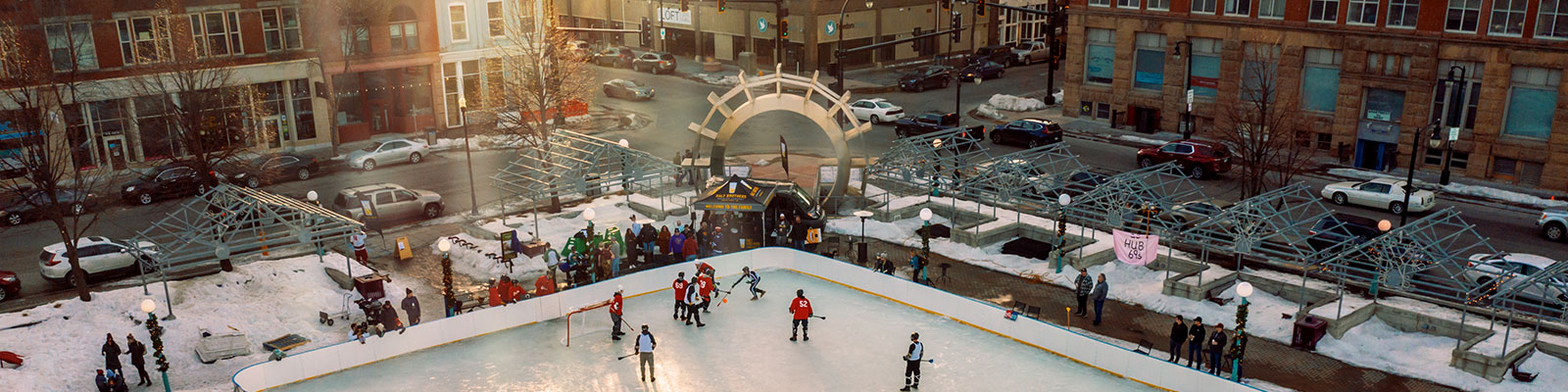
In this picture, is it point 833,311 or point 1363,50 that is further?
point 1363,50

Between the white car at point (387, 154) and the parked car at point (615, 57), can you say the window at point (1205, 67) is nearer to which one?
the white car at point (387, 154)

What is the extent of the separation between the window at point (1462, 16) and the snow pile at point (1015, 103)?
2000 cm

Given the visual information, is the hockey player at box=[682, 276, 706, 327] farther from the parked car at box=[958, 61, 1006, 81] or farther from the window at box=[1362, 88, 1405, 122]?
the parked car at box=[958, 61, 1006, 81]

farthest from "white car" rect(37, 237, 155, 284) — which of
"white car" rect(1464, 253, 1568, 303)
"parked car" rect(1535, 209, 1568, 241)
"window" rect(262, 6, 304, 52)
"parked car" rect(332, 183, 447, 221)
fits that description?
"parked car" rect(1535, 209, 1568, 241)

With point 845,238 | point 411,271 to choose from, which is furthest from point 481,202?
point 845,238

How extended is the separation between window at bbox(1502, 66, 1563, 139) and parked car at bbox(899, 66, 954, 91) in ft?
94.9

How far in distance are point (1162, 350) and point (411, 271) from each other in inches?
832

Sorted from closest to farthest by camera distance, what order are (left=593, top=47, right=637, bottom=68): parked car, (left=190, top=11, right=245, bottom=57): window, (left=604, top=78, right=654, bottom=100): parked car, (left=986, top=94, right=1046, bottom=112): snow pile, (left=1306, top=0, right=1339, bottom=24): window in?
(left=1306, top=0, right=1339, bottom=24): window
(left=190, top=11, right=245, bottom=57): window
(left=986, top=94, right=1046, bottom=112): snow pile
(left=604, top=78, right=654, bottom=100): parked car
(left=593, top=47, right=637, bottom=68): parked car

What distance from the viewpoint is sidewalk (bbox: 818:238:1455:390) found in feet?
83.0

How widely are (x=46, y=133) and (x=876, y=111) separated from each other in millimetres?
35347

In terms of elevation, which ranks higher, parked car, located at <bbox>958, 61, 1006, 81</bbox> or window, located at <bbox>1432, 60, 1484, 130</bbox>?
window, located at <bbox>1432, 60, 1484, 130</bbox>

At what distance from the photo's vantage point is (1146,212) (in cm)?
3350

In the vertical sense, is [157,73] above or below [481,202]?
above

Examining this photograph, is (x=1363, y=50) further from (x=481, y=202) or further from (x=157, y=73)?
(x=157, y=73)
